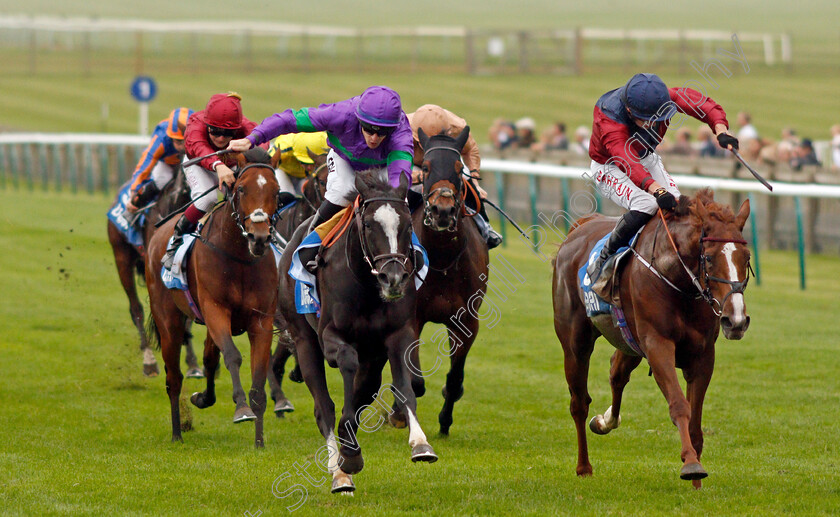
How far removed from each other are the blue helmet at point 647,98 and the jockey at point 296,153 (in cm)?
331

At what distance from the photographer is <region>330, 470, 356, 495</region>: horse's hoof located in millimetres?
6262

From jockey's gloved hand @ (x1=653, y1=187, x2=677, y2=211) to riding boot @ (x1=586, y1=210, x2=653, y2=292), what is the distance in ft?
1.23

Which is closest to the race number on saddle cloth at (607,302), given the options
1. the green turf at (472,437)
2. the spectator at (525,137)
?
the green turf at (472,437)

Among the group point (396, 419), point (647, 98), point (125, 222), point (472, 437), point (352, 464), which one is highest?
point (647, 98)

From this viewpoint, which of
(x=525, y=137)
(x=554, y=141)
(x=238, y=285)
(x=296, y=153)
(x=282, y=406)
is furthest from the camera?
(x=525, y=137)

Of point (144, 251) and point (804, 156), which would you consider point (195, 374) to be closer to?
point (144, 251)

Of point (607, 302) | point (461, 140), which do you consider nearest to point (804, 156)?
point (461, 140)

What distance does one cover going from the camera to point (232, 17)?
64.9 metres

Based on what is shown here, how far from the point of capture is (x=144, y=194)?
34.4ft

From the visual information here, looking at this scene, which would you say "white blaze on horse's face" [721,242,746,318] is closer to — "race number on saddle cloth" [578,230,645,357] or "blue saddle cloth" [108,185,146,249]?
"race number on saddle cloth" [578,230,645,357]

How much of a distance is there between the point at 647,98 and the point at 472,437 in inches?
108

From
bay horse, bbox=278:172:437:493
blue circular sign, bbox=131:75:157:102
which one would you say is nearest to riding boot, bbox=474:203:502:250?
bay horse, bbox=278:172:437:493

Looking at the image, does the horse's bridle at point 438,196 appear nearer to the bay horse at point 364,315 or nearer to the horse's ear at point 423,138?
the horse's ear at point 423,138

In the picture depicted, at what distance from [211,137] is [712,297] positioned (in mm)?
3725
